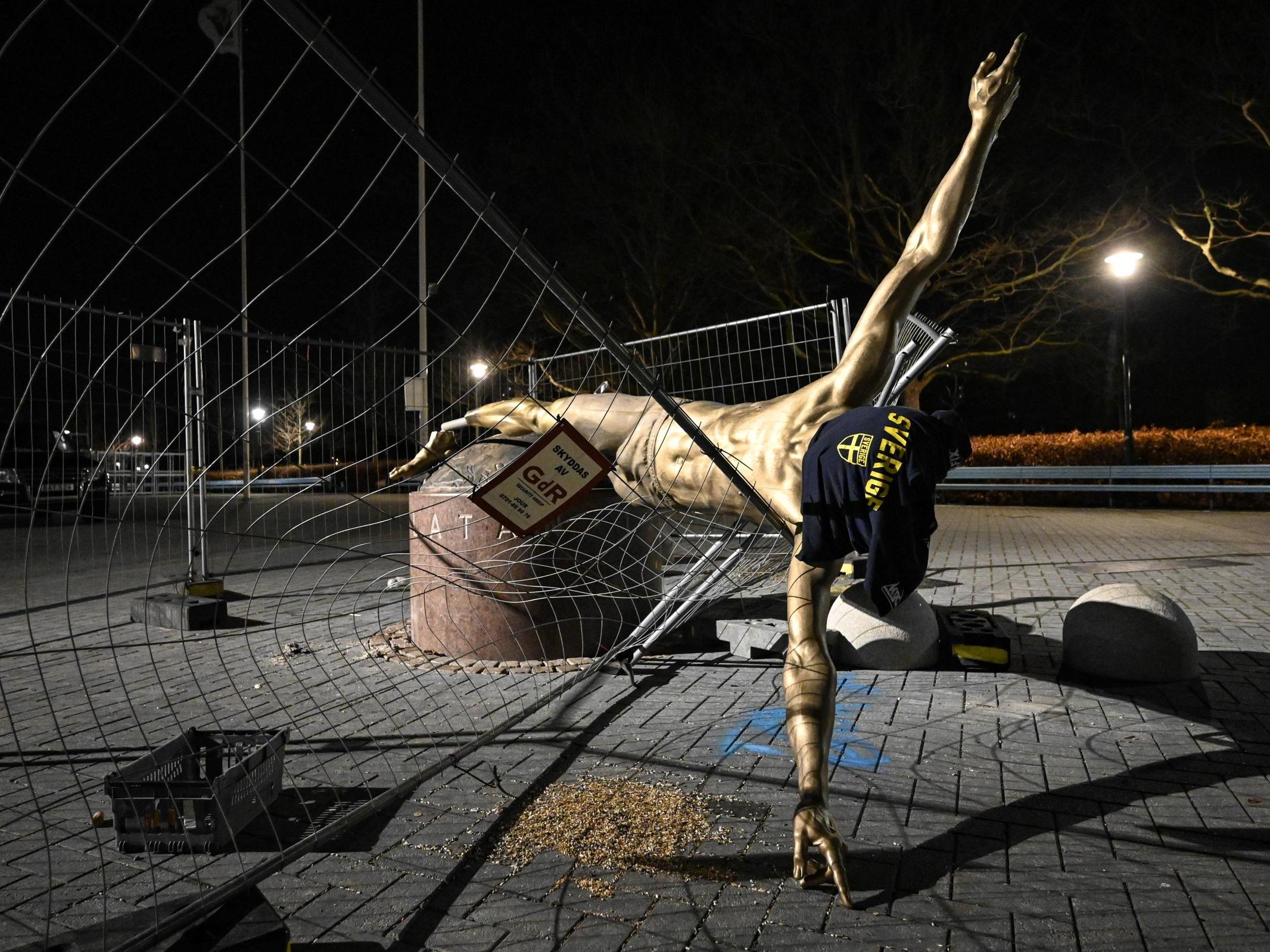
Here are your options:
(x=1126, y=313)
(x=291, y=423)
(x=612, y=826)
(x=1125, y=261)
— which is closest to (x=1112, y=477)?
(x=1126, y=313)

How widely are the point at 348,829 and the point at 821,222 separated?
22009 mm

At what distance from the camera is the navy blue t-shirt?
3.04 meters

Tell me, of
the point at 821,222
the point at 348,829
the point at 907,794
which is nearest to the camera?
the point at 348,829

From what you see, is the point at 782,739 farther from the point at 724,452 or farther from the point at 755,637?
the point at 755,637

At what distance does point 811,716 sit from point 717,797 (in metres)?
0.73

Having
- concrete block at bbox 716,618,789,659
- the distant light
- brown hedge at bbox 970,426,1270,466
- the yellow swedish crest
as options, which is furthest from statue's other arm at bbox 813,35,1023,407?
brown hedge at bbox 970,426,1270,466

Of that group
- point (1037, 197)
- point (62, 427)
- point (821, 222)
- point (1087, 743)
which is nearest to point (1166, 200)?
point (1037, 197)

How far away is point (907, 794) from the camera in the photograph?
3734mm

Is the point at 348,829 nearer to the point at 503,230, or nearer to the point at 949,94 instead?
the point at 503,230

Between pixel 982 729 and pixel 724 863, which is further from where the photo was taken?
pixel 982 729

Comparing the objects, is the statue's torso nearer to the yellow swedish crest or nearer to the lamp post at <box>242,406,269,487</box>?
the yellow swedish crest

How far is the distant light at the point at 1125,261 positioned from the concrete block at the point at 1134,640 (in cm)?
1320

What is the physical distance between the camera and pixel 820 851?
2.94 meters

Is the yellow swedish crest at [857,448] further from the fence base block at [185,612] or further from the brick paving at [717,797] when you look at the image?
the fence base block at [185,612]
